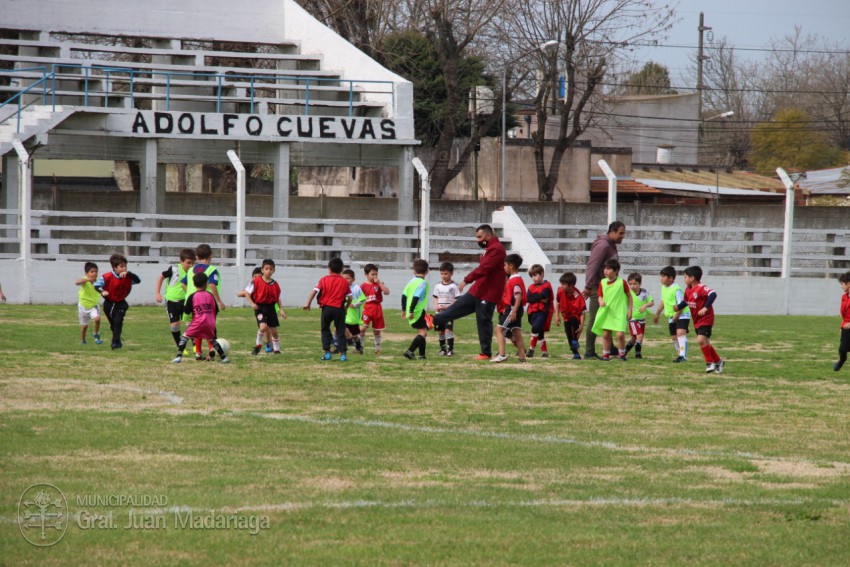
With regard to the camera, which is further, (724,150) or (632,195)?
(724,150)

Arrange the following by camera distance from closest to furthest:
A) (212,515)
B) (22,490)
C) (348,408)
Answer: (212,515), (22,490), (348,408)

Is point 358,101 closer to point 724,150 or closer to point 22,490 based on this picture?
point 22,490

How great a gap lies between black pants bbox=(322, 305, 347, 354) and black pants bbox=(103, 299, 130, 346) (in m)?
2.95

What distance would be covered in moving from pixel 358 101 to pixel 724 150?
1713 inches

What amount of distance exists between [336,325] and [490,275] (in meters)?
1.99

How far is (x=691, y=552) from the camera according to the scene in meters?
5.89

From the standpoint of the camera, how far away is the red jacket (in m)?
15.0

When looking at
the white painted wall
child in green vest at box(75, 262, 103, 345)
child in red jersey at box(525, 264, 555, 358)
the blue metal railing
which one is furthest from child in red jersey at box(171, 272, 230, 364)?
the blue metal railing

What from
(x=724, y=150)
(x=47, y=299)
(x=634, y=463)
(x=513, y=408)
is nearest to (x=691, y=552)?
(x=634, y=463)

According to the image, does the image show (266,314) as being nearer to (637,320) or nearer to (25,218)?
(637,320)

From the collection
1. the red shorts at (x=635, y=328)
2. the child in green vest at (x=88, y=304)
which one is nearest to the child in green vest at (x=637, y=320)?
the red shorts at (x=635, y=328)

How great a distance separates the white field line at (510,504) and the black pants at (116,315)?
32.2 feet

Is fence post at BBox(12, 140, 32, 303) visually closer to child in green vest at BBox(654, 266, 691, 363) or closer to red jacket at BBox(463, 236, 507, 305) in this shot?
red jacket at BBox(463, 236, 507, 305)

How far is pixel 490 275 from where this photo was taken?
1502cm
